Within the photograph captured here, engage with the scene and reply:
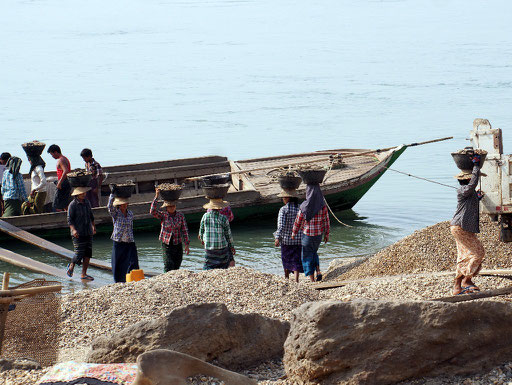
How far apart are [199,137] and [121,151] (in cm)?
465

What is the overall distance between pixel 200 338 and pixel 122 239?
4115 mm

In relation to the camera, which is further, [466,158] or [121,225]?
[121,225]

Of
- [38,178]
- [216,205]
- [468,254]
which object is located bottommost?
[468,254]

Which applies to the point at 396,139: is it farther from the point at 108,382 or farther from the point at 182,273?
the point at 108,382

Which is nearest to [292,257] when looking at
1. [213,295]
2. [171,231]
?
[171,231]

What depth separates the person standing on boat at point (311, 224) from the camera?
9.41m

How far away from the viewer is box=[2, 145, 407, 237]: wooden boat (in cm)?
1402

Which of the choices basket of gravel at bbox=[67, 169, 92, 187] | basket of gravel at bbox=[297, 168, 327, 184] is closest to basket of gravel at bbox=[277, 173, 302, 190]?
basket of gravel at bbox=[297, 168, 327, 184]

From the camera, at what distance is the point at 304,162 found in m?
15.9

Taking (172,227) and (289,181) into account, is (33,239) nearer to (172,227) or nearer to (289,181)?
(172,227)

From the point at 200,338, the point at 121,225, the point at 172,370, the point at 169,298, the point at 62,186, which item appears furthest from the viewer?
the point at 62,186

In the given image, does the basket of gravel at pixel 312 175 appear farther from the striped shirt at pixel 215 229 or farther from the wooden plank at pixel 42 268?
the wooden plank at pixel 42 268

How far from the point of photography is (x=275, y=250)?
47.0 ft

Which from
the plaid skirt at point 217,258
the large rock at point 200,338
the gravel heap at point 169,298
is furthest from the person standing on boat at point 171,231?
the large rock at point 200,338
